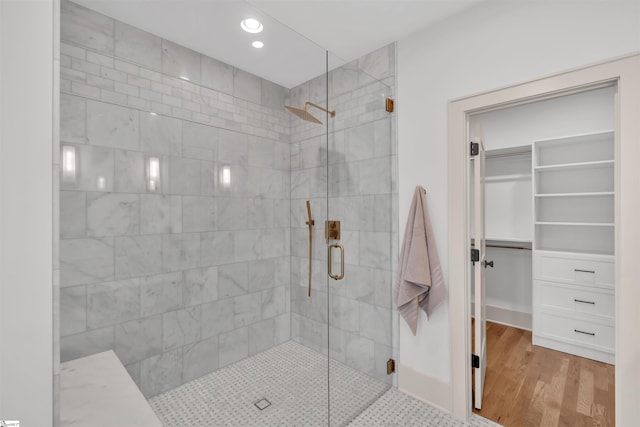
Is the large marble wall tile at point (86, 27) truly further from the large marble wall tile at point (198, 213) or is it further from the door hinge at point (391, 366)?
the door hinge at point (391, 366)

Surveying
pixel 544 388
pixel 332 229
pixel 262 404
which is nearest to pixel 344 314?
pixel 332 229

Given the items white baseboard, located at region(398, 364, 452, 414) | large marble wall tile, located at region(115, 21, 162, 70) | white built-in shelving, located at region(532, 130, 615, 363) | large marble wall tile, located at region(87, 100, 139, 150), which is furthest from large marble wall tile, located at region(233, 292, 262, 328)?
white built-in shelving, located at region(532, 130, 615, 363)

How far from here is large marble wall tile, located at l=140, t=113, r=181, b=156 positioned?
121 cm

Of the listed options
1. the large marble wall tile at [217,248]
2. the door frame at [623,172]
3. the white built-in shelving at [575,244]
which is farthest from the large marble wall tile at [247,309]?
the white built-in shelving at [575,244]

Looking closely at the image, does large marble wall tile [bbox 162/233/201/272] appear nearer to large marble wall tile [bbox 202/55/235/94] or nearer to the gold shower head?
large marble wall tile [bbox 202/55/235/94]

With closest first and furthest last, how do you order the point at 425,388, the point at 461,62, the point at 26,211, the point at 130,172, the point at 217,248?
1. the point at 26,211
2. the point at 130,172
3. the point at 217,248
4. the point at 461,62
5. the point at 425,388

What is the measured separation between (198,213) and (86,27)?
79cm

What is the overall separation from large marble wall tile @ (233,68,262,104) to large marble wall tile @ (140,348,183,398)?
1.20 meters

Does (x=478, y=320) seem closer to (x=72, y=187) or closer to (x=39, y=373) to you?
(x=39, y=373)

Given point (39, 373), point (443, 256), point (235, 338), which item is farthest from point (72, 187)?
point (443, 256)

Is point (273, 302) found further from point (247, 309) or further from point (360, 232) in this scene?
point (360, 232)

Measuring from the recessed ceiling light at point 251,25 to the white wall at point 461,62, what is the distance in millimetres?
1089

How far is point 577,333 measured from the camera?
103 inches

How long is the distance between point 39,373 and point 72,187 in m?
0.61
